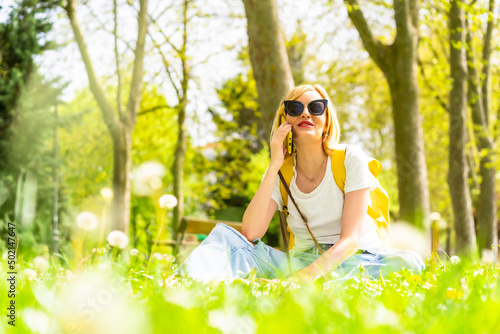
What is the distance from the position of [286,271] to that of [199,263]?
0.64 meters

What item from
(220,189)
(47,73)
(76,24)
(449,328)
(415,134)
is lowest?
(220,189)

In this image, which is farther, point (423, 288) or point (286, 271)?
point (286, 271)

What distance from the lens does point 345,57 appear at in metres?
16.6

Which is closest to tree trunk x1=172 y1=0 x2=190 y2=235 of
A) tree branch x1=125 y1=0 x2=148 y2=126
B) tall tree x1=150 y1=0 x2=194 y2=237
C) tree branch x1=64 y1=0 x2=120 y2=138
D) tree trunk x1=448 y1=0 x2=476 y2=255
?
tall tree x1=150 y1=0 x2=194 y2=237

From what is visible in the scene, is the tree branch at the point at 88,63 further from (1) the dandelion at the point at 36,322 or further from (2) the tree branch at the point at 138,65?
(1) the dandelion at the point at 36,322

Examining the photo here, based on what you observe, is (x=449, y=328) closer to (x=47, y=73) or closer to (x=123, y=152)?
(x=123, y=152)

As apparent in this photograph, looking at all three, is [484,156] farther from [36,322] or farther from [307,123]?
[36,322]

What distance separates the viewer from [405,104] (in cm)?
667

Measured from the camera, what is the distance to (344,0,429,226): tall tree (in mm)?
6492

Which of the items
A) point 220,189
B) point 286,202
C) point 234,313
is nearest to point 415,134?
point 286,202

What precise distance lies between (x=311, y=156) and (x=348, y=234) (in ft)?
2.39

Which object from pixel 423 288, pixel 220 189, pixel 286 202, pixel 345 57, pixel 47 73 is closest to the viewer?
pixel 423 288

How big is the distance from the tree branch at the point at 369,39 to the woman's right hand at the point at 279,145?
153 inches

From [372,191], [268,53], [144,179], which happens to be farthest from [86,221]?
[144,179]
